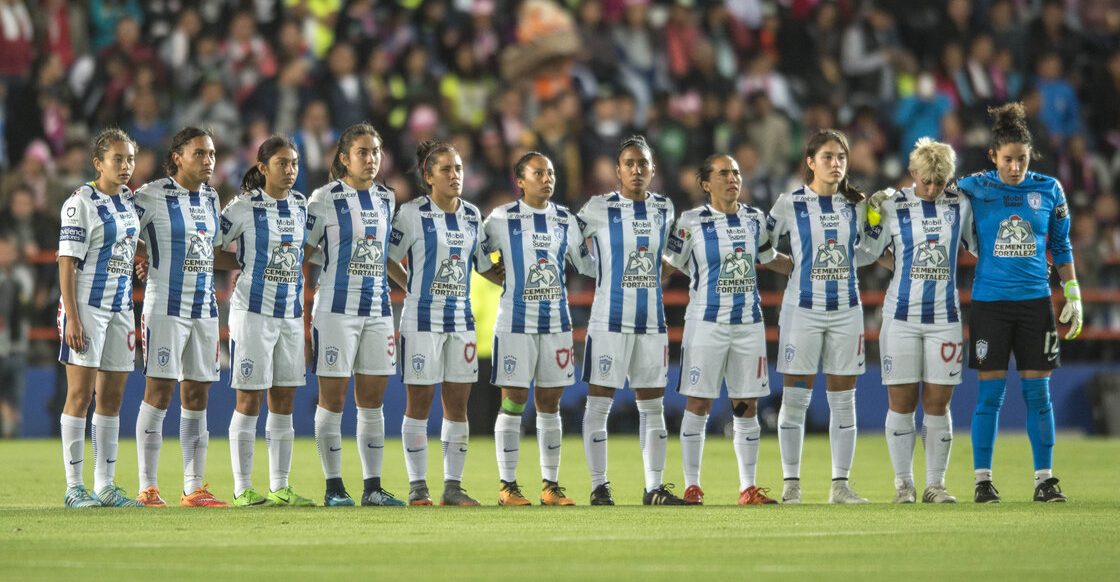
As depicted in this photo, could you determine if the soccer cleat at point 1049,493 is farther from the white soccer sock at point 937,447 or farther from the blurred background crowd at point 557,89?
the blurred background crowd at point 557,89

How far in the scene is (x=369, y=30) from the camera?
68.6 ft

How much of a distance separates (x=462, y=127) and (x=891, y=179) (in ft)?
16.4

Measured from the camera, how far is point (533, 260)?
10977 millimetres

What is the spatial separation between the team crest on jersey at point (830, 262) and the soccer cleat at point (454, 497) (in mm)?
2603

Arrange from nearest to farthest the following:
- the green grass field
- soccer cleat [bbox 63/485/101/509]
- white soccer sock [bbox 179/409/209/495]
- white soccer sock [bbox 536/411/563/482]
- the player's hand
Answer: the green grass field → soccer cleat [bbox 63/485/101/509] → white soccer sock [bbox 179/409/209/495] → white soccer sock [bbox 536/411/563/482] → the player's hand

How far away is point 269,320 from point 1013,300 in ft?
15.3

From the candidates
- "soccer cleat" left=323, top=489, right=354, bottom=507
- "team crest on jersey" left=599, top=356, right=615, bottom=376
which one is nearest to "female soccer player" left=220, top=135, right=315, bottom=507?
"soccer cleat" left=323, top=489, right=354, bottom=507

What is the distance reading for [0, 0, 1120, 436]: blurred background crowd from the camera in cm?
1877

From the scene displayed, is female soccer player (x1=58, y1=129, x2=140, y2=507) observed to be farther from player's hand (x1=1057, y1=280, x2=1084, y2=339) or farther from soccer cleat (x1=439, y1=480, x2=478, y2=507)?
player's hand (x1=1057, y1=280, x2=1084, y2=339)

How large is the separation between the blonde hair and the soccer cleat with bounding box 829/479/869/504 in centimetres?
203

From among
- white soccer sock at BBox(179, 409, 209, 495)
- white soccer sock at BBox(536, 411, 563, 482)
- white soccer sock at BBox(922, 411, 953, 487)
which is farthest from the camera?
white soccer sock at BBox(922, 411, 953, 487)

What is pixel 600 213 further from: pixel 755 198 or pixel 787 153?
pixel 787 153

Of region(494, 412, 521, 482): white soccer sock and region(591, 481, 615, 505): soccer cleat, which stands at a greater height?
region(494, 412, 521, 482): white soccer sock

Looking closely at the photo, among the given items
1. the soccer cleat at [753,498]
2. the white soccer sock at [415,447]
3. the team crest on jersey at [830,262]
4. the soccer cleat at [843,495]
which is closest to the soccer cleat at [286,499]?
the white soccer sock at [415,447]
